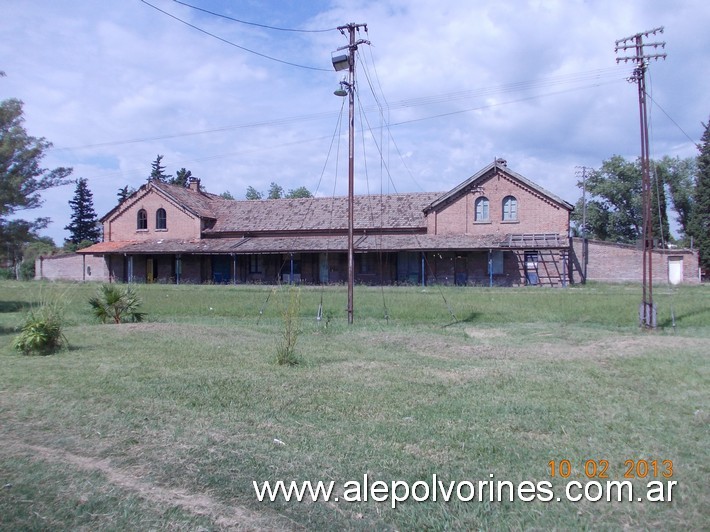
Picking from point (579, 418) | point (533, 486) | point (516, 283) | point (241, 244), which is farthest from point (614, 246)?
point (533, 486)

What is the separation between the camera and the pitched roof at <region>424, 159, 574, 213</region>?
38.9 meters

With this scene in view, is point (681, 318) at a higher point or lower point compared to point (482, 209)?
lower

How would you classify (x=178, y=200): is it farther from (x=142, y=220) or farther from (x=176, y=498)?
(x=176, y=498)

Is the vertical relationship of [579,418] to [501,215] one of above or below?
below

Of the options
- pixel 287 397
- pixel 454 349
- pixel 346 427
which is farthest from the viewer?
pixel 454 349

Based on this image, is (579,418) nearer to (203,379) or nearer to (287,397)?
(287,397)

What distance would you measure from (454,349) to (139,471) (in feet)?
29.2

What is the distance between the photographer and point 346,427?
261 inches

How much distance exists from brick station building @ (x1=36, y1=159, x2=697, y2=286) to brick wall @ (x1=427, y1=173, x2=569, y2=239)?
66 mm

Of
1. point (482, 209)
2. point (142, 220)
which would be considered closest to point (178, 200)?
point (142, 220)

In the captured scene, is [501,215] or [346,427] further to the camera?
[501,215]

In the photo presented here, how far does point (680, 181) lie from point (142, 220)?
60864 millimetres

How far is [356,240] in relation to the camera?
41.5 m

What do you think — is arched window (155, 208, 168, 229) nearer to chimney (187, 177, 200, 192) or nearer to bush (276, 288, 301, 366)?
chimney (187, 177, 200, 192)
